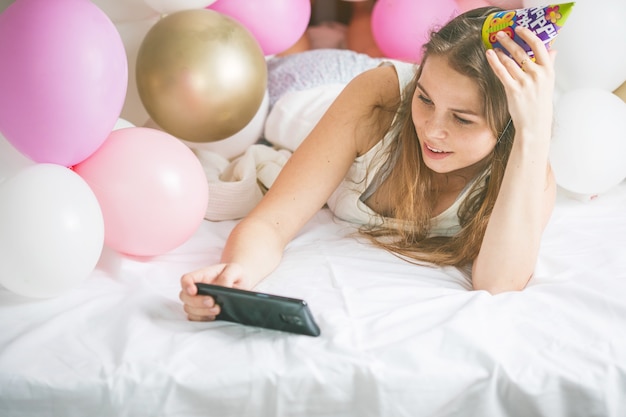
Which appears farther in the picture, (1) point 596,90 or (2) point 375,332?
(1) point 596,90

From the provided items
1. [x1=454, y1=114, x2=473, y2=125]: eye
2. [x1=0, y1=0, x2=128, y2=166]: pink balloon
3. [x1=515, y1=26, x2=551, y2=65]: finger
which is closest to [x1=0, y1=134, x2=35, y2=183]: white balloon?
[x1=0, y1=0, x2=128, y2=166]: pink balloon

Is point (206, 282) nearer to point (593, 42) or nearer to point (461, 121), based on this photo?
point (461, 121)

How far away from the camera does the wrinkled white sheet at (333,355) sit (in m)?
1.06

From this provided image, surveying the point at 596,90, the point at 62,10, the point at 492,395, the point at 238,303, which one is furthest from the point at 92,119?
the point at 596,90

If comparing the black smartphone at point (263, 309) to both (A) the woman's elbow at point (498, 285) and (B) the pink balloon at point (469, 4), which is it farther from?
(B) the pink balloon at point (469, 4)

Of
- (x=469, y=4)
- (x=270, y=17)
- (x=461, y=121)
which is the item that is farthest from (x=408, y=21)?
(x=461, y=121)

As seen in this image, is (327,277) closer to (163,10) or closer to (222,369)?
(222,369)

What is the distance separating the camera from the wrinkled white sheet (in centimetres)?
106

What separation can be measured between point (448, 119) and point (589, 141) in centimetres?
49

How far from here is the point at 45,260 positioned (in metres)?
1.12

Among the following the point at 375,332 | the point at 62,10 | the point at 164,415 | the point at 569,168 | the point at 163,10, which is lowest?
the point at 164,415

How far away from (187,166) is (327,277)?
35cm

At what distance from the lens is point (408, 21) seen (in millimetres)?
2016

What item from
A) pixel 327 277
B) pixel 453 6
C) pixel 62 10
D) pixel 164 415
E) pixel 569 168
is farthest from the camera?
pixel 453 6
